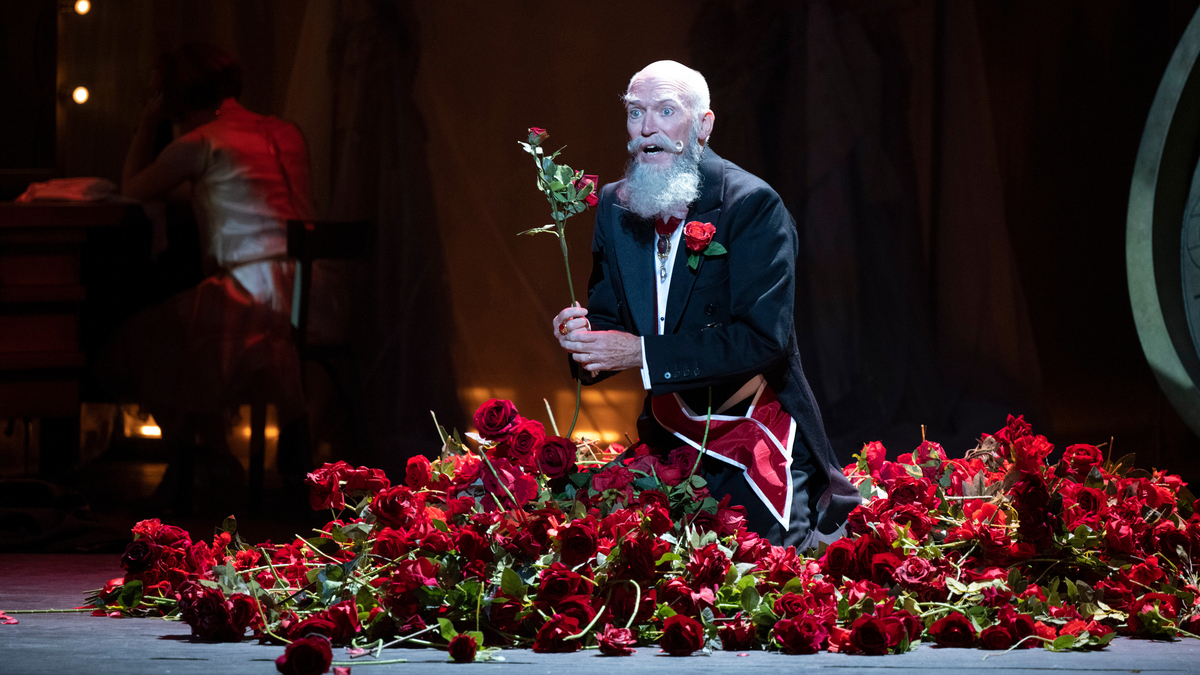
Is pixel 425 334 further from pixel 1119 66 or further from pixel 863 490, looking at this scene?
pixel 1119 66

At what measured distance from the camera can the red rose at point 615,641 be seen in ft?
6.66

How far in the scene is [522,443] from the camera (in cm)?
233

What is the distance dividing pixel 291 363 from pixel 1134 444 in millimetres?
3350

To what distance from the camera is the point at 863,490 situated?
2.87 metres

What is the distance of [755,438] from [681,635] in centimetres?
59

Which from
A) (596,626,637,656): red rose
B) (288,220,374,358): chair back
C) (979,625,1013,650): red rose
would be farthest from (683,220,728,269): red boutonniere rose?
(288,220,374,358): chair back

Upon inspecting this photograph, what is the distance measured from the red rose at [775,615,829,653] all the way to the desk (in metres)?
3.07

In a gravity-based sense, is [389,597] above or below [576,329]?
A: below

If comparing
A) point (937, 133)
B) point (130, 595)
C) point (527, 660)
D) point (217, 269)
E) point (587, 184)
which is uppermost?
point (937, 133)

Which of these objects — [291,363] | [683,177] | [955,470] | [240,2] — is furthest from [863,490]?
[240,2]

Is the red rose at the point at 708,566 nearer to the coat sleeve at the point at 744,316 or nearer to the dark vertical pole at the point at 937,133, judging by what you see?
the coat sleeve at the point at 744,316

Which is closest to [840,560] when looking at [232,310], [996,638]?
[996,638]

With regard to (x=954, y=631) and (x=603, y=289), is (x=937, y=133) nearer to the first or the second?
(x=603, y=289)

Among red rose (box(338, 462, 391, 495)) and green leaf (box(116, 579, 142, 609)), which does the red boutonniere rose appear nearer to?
red rose (box(338, 462, 391, 495))
